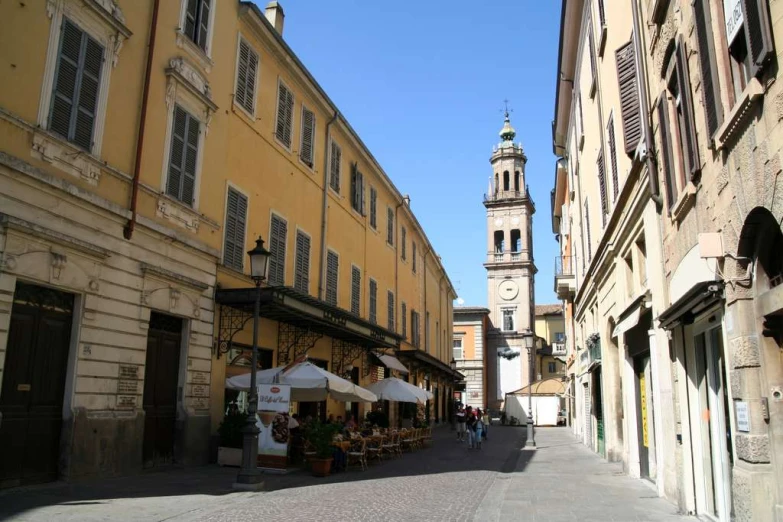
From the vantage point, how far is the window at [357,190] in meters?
23.7

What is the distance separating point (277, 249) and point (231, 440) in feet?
18.3

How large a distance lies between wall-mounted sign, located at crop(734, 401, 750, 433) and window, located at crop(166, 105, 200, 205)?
1045 centimetres

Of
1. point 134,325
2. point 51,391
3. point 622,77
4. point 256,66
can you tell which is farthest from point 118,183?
point 622,77

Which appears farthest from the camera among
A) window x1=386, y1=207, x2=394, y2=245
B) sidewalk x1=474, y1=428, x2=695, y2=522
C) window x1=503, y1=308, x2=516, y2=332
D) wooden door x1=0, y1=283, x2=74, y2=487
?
window x1=503, y1=308, x2=516, y2=332

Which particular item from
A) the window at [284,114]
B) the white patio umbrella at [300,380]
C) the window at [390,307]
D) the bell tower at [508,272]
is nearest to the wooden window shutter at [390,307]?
the window at [390,307]

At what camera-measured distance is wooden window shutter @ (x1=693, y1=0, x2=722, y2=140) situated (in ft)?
21.5

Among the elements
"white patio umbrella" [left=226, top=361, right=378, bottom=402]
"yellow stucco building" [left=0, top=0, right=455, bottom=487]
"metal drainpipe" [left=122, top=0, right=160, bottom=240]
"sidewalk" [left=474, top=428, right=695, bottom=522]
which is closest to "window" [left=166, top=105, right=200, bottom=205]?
"yellow stucco building" [left=0, top=0, right=455, bottom=487]

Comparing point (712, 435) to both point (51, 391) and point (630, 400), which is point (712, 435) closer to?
point (630, 400)

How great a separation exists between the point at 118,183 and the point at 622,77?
9.42m

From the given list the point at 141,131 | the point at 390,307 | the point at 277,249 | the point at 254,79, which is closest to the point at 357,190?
the point at 390,307

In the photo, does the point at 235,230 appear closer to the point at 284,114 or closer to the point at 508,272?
the point at 284,114

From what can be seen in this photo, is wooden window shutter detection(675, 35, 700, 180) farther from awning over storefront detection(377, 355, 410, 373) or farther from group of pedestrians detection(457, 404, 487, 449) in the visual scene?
awning over storefront detection(377, 355, 410, 373)

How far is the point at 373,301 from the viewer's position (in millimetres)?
25922

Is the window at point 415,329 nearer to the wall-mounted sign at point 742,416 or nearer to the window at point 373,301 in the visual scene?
the window at point 373,301
